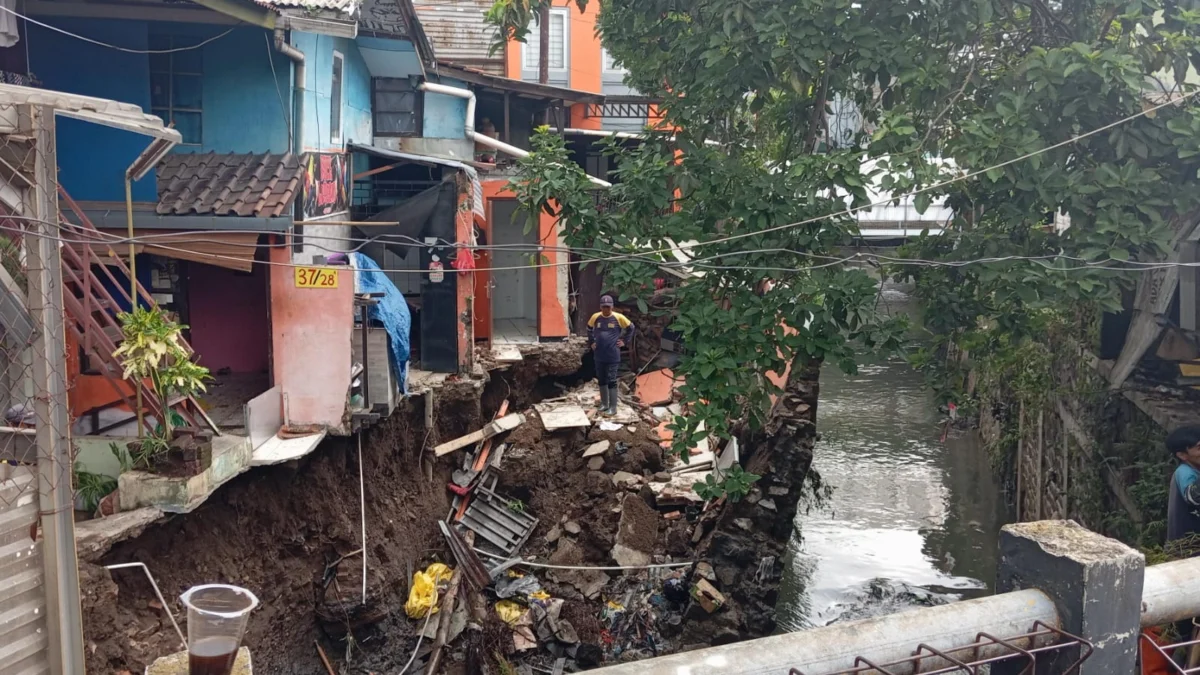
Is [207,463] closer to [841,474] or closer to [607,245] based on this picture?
[607,245]

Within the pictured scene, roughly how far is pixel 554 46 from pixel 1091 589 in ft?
66.4

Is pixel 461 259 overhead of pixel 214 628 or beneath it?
overhead

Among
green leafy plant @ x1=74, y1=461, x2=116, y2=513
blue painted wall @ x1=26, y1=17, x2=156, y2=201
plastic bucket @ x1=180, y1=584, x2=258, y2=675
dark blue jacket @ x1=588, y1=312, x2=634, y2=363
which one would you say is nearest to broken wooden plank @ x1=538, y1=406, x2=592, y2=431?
dark blue jacket @ x1=588, y1=312, x2=634, y2=363

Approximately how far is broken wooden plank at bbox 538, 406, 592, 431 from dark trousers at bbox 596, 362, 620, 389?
0.64m

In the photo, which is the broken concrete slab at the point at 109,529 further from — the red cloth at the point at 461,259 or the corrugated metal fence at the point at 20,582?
the red cloth at the point at 461,259

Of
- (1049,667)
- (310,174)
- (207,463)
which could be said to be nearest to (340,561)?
(207,463)

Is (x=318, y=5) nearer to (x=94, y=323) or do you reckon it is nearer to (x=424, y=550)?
(x=94, y=323)

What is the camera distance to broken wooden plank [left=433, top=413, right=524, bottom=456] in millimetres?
13669

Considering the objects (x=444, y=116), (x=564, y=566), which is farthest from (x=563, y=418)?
(x=444, y=116)

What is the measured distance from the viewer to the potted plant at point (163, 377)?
7008 millimetres

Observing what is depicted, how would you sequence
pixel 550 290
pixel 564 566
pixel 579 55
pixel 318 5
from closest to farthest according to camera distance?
pixel 318 5 < pixel 564 566 < pixel 550 290 < pixel 579 55

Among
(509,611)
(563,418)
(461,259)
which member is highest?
(461,259)

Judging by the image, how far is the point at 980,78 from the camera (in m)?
8.47

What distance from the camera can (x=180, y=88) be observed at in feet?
33.7
